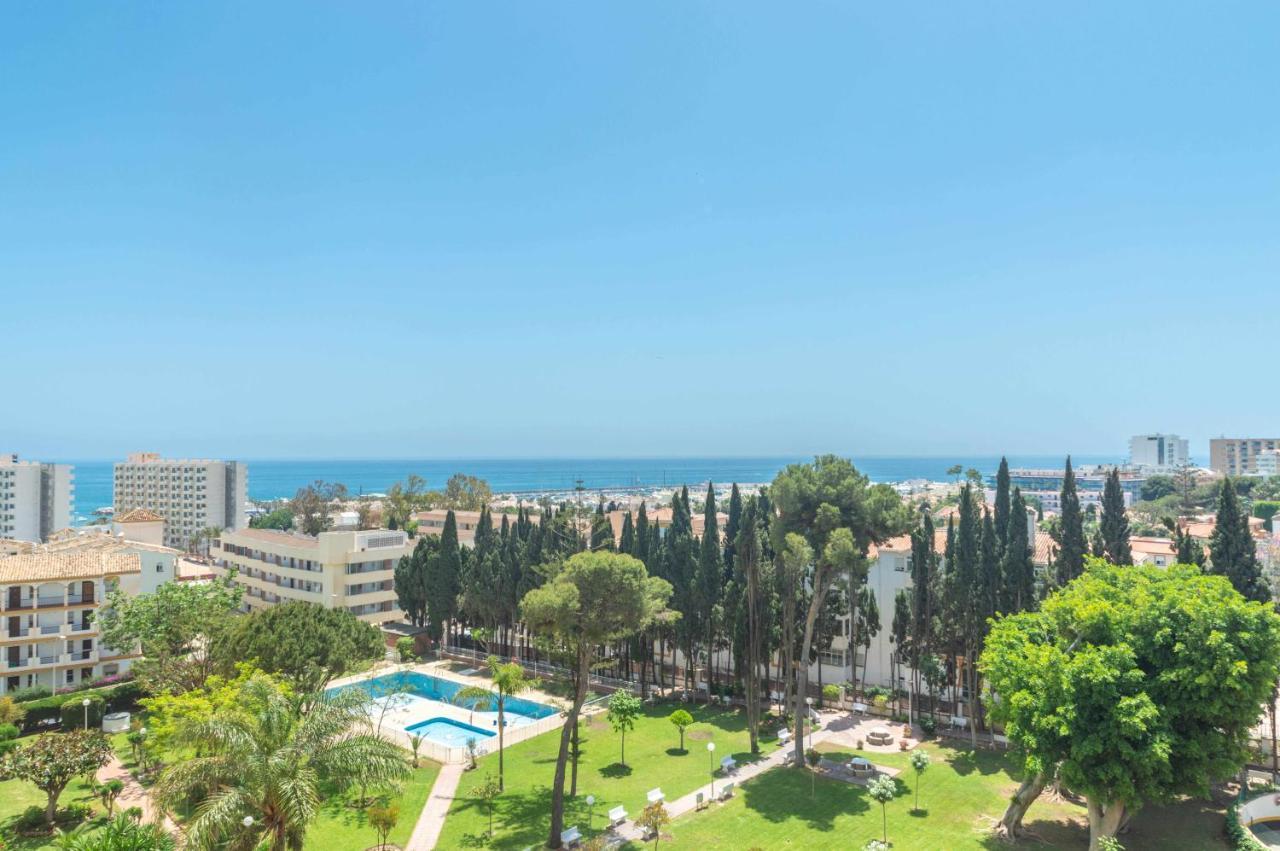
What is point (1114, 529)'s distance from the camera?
115 ft

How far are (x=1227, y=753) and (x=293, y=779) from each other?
22320mm

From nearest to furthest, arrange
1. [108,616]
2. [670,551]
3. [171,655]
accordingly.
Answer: [171,655], [108,616], [670,551]

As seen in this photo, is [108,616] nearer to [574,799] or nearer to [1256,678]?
[574,799]

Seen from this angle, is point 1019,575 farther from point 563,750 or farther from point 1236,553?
point 563,750

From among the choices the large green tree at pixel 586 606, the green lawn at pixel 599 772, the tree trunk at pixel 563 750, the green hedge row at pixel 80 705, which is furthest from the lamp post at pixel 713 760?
the green hedge row at pixel 80 705

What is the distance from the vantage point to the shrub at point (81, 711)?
106ft

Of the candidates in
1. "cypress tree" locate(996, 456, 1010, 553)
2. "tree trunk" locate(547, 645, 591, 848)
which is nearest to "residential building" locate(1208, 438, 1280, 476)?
"cypress tree" locate(996, 456, 1010, 553)

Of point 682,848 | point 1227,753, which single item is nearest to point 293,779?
point 682,848

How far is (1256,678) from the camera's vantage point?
1936cm

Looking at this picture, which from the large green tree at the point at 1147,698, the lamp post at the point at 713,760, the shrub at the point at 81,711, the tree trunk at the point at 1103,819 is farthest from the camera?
the shrub at the point at 81,711

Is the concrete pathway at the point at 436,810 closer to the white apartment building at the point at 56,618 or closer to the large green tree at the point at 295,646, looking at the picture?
the large green tree at the point at 295,646

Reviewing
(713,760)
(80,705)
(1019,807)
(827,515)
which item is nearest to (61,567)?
(80,705)

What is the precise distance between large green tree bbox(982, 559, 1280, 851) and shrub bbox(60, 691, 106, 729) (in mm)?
36157

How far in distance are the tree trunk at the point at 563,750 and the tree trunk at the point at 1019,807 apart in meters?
13.1
